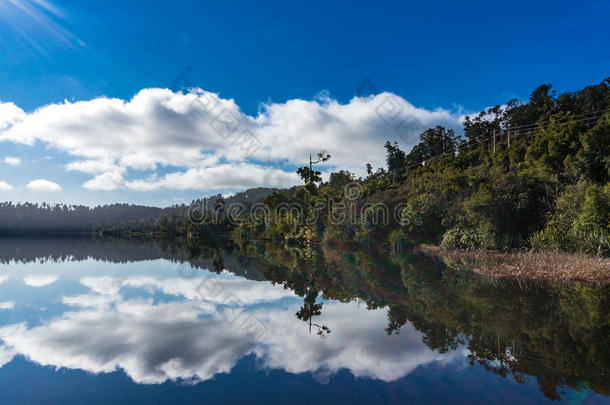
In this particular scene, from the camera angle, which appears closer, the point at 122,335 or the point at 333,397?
the point at 333,397

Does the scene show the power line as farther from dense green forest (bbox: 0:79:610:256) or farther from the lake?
the lake

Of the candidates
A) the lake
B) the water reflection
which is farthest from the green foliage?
the water reflection

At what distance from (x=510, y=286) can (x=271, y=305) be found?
23.8ft

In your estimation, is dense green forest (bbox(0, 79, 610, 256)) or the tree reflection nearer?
the tree reflection

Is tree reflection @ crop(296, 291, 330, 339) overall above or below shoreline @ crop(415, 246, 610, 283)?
below

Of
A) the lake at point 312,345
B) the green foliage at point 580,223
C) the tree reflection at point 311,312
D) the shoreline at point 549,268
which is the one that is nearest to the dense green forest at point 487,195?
the green foliage at point 580,223

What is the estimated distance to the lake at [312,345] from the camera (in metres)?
4.18

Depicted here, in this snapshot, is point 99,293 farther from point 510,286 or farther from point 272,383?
point 510,286

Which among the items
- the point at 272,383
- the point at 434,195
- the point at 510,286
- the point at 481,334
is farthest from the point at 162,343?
the point at 434,195

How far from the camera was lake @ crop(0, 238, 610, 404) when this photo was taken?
13.7 feet

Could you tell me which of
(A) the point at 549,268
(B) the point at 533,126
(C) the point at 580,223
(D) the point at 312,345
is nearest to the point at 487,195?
(C) the point at 580,223

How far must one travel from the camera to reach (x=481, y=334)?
6.02 m

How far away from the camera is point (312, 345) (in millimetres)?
5797

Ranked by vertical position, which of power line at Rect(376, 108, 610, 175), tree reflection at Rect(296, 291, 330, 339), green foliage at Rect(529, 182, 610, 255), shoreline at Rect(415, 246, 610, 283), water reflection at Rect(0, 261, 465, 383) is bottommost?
tree reflection at Rect(296, 291, 330, 339)
